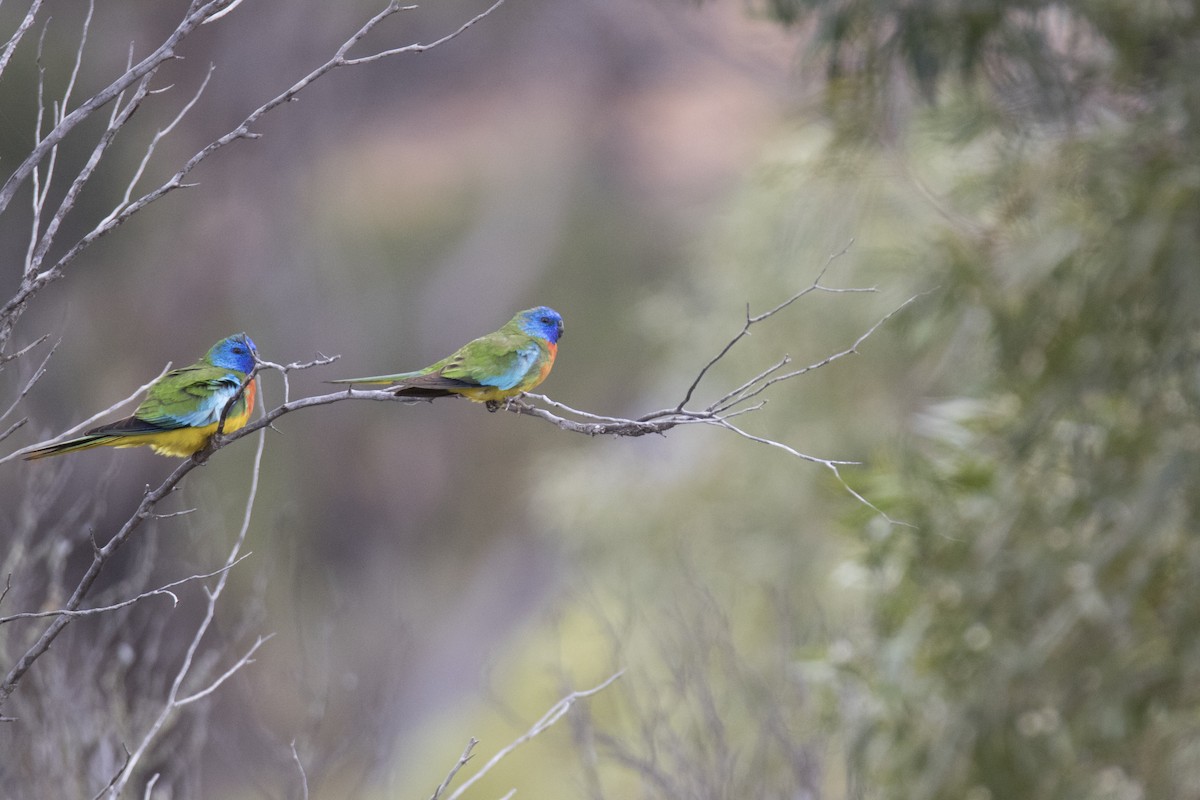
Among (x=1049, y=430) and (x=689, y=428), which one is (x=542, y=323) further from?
(x=689, y=428)

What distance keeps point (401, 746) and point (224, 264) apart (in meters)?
7.83

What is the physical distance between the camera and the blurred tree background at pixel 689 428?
188 inches

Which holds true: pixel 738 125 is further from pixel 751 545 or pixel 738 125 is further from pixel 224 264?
pixel 751 545

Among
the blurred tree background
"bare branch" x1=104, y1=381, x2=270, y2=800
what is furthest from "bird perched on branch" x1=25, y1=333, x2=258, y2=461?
"bare branch" x1=104, y1=381, x2=270, y2=800

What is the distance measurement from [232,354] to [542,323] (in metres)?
0.80

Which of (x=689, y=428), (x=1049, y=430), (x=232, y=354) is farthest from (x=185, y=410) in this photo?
(x=689, y=428)

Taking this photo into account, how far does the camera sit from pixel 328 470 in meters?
20.3

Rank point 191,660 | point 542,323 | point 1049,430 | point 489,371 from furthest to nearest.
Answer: point 1049,430, point 542,323, point 489,371, point 191,660

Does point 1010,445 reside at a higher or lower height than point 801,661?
higher

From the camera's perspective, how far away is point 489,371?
2623 millimetres

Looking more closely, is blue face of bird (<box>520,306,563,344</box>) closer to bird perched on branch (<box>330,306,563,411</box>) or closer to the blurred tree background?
bird perched on branch (<box>330,306,563,411</box>)

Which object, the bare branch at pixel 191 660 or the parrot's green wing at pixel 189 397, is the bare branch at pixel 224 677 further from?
the parrot's green wing at pixel 189 397

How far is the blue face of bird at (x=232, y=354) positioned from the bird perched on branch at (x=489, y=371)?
0.73 meters

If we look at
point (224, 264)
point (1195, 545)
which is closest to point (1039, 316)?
point (1195, 545)
